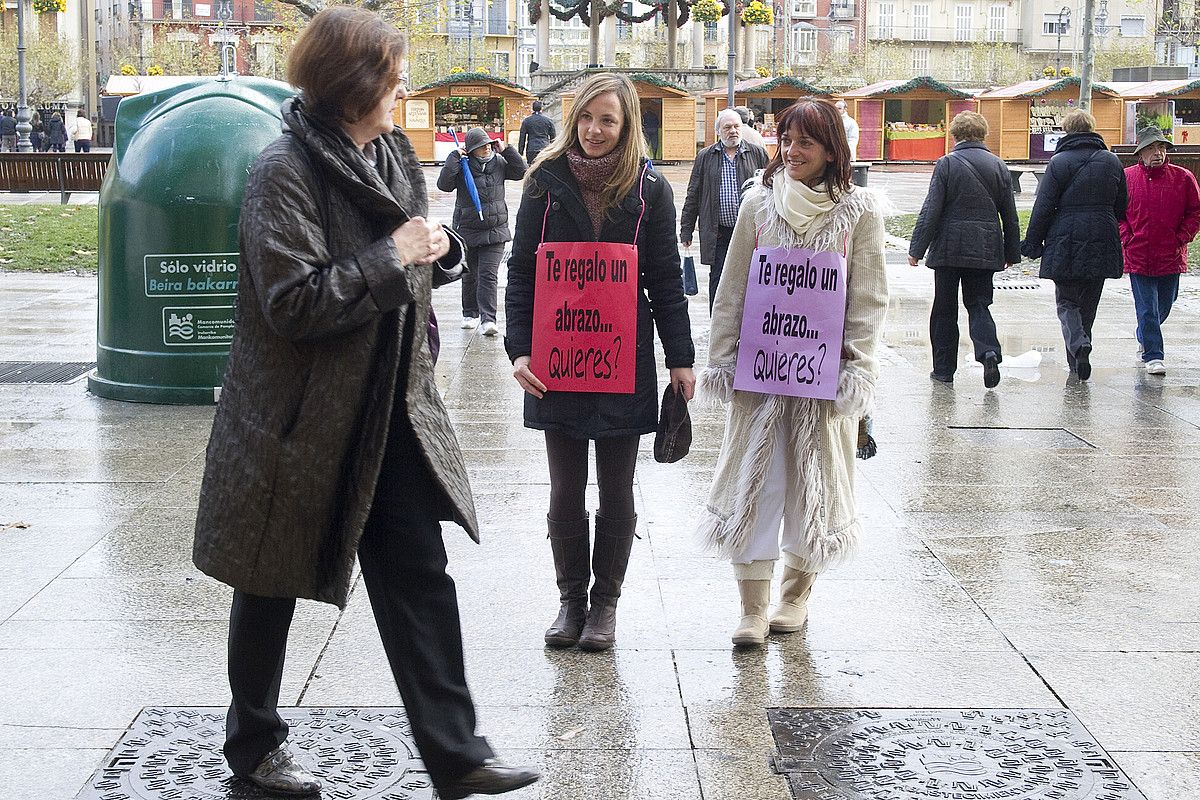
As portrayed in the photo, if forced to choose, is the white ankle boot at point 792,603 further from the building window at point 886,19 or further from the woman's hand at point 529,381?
the building window at point 886,19

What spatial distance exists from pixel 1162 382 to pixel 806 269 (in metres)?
5.70

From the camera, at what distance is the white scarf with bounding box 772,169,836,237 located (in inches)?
175

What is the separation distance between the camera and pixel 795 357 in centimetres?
446

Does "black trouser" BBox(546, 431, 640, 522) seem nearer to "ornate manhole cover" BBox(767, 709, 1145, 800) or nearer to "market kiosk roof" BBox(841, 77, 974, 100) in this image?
"ornate manhole cover" BBox(767, 709, 1145, 800)

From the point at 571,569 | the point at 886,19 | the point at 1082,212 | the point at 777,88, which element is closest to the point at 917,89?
the point at 777,88

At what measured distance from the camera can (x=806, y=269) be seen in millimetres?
4457

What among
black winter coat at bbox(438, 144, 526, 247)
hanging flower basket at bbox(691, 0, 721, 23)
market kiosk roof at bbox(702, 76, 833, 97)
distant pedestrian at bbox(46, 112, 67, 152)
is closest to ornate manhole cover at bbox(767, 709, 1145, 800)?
black winter coat at bbox(438, 144, 526, 247)

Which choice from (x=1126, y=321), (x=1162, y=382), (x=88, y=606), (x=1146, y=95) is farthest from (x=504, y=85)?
(x=88, y=606)

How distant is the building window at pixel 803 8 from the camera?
92312 millimetres

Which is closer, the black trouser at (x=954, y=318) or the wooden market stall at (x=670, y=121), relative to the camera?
the black trouser at (x=954, y=318)

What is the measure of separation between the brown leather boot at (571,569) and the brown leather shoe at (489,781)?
1.37 m

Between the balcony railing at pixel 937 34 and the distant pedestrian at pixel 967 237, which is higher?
the balcony railing at pixel 937 34

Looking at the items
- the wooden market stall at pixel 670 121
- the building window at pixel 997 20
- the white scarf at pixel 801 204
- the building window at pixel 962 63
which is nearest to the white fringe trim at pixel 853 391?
the white scarf at pixel 801 204

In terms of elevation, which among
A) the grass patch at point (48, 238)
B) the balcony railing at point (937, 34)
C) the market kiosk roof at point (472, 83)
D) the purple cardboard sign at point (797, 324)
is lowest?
the grass patch at point (48, 238)
